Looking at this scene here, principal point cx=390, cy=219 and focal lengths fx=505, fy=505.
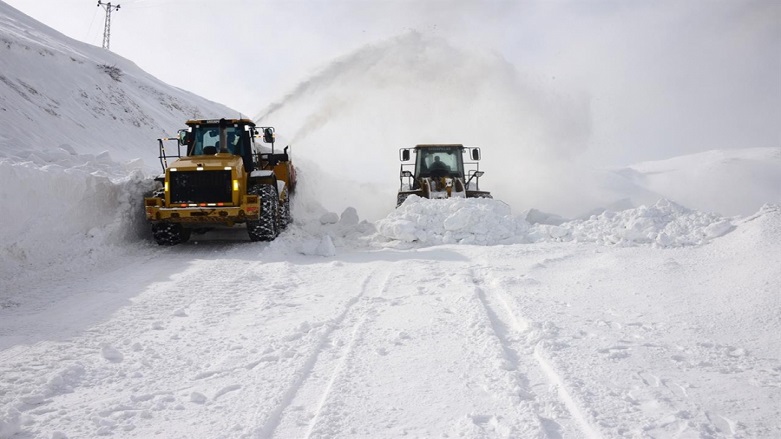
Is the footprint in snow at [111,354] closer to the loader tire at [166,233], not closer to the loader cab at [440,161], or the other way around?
the loader tire at [166,233]

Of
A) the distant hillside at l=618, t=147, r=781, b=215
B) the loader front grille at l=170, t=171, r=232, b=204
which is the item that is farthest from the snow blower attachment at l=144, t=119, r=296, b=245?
the distant hillside at l=618, t=147, r=781, b=215

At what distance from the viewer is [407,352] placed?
166 inches

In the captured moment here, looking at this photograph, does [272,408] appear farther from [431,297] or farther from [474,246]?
[474,246]

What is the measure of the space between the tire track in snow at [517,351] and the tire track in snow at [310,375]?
1.33 m

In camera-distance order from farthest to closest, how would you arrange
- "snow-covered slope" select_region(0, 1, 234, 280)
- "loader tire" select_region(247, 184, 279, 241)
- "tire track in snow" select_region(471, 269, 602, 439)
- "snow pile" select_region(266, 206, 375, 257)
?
"loader tire" select_region(247, 184, 279, 241), "snow pile" select_region(266, 206, 375, 257), "snow-covered slope" select_region(0, 1, 234, 280), "tire track in snow" select_region(471, 269, 602, 439)

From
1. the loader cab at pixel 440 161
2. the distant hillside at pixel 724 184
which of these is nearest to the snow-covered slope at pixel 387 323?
the loader cab at pixel 440 161

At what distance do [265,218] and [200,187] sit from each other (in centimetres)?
140

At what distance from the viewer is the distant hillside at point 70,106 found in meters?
17.0

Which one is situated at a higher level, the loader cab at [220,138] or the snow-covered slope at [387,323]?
the loader cab at [220,138]

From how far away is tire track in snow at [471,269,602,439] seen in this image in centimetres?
300

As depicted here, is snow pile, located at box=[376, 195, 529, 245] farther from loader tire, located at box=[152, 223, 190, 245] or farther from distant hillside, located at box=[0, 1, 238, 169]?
distant hillside, located at box=[0, 1, 238, 169]

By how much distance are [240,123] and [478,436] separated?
9978 mm

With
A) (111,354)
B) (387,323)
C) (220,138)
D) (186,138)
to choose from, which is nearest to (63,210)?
(186,138)

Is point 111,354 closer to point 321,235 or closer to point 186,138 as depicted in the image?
point 321,235
